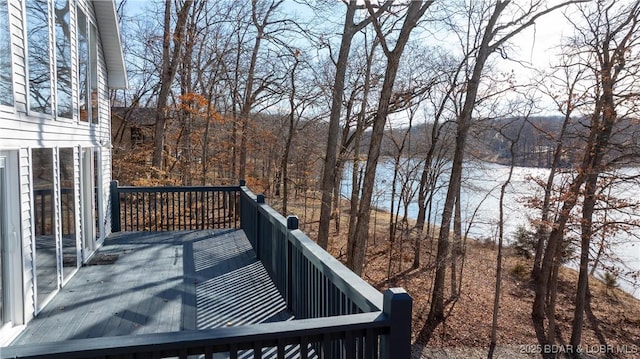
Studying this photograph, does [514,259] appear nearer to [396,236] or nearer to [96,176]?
[396,236]

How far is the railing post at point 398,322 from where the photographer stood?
196cm

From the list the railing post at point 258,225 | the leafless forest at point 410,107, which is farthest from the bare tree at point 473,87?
the railing post at point 258,225

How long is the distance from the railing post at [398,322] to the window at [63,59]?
14.7ft

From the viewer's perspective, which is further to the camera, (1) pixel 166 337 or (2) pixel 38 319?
(2) pixel 38 319

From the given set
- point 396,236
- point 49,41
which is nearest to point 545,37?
point 396,236

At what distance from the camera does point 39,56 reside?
4.16 m

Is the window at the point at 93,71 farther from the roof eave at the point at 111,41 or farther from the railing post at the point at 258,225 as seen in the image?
the railing post at the point at 258,225

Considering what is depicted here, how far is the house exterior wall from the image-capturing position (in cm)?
346

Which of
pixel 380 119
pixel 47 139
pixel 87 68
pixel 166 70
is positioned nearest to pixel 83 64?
pixel 87 68

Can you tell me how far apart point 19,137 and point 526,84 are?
550 inches

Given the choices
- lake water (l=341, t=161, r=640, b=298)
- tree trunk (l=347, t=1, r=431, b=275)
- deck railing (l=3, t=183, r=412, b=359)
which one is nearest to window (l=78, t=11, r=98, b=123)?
deck railing (l=3, t=183, r=412, b=359)

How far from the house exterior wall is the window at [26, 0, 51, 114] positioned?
0.09 meters

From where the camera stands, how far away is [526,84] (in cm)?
1338

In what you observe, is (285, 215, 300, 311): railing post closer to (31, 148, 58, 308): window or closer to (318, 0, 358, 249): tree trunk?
(31, 148, 58, 308): window
